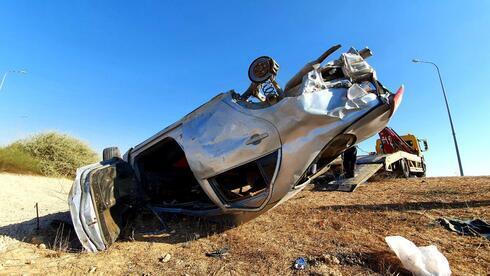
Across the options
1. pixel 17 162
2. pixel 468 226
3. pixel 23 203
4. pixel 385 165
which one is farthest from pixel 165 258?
pixel 17 162

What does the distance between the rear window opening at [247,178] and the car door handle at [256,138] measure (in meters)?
0.19

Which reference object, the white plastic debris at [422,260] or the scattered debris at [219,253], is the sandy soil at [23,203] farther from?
the white plastic debris at [422,260]

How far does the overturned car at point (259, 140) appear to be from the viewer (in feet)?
9.86

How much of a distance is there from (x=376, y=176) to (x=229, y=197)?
667cm

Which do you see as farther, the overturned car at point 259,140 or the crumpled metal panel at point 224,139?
the crumpled metal panel at point 224,139

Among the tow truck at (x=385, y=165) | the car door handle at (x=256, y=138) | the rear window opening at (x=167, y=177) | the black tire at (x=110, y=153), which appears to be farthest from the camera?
the tow truck at (x=385, y=165)

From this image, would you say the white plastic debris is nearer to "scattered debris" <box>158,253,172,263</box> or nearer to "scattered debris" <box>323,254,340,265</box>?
"scattered debris" <box>323,254,340,265</box>

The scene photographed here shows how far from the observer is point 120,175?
13.6ft

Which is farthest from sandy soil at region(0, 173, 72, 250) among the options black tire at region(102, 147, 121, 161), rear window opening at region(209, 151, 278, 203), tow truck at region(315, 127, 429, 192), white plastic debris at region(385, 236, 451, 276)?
tow truck at region(315, 127, 429, 192)

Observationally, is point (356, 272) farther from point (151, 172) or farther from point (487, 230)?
point (151, 172)

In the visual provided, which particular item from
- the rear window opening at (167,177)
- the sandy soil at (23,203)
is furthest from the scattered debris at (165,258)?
the sandy soil at (23,203)

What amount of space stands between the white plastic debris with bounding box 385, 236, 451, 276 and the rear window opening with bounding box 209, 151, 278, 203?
1.34 metres

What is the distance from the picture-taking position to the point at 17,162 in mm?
11086

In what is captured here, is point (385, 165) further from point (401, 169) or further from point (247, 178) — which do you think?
point (247, 178)
